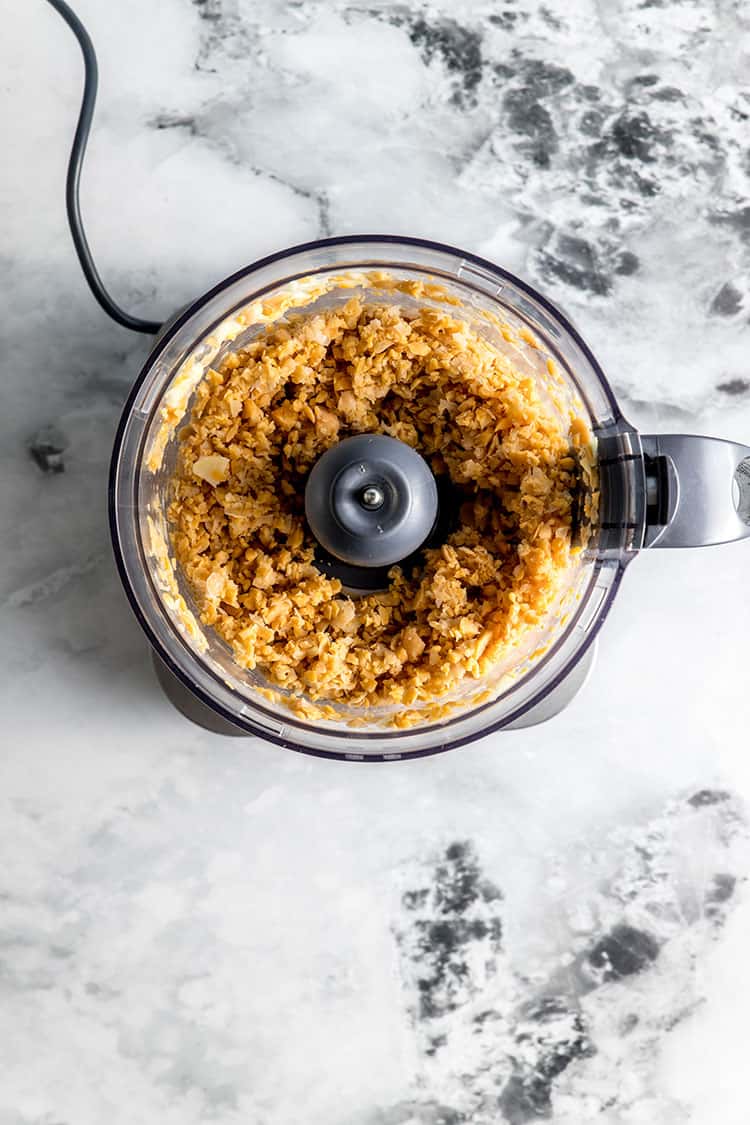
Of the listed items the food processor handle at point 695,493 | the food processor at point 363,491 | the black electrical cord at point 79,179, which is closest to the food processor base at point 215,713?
the food processor at point 363,491

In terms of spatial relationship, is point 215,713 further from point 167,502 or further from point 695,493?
point 695,493

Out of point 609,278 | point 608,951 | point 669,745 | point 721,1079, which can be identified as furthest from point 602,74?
point 721,1079

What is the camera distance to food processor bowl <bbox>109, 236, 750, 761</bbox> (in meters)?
0.85

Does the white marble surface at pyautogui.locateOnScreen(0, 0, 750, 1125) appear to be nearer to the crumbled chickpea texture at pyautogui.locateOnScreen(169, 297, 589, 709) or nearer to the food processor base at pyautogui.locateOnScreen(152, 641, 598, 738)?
the food processor base at pyautogui.locateOnScreen(152, 641, 598, 738)

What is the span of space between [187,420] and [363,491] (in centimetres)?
18

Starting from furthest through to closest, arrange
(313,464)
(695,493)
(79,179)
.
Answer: (79,179)
(313,464)
(695,493)

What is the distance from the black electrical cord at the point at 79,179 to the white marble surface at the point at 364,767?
0.08 ft

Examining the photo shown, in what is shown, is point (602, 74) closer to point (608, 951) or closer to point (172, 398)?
point (172, 398)

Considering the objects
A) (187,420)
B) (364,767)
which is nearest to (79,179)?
(187,420)

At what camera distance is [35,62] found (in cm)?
101

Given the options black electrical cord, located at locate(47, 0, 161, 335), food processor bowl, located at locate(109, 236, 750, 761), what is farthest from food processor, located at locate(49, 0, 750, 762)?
black electrical cord, located at locate(47, 0, 161, 335)

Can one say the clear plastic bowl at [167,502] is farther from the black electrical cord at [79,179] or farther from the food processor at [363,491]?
the black electrical cord at [79,179]

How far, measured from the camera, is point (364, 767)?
1.03 meters

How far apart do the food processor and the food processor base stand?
0.10 ft
